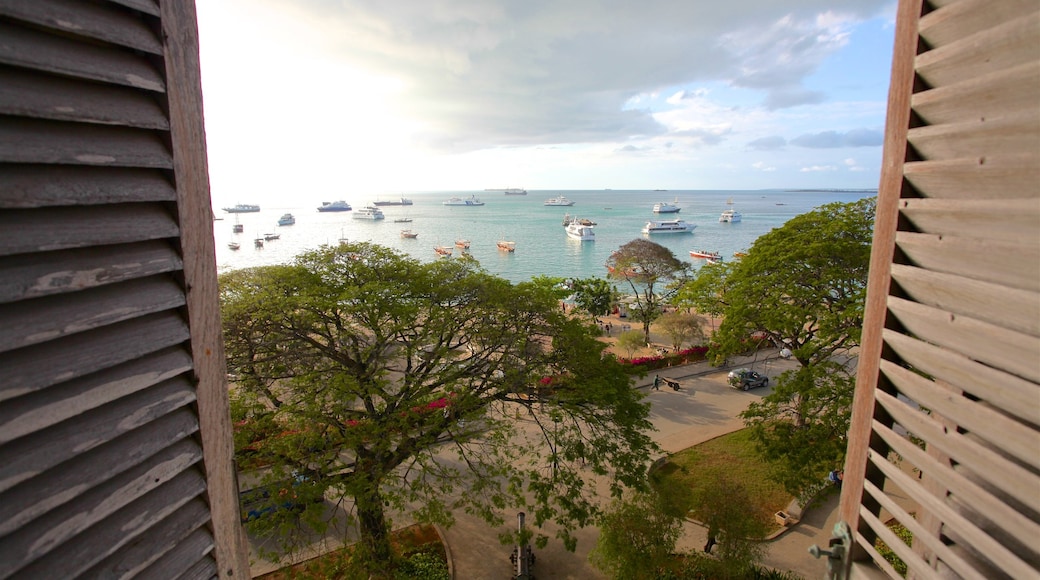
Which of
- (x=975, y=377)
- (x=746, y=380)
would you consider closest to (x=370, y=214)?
(x=746, y=380)

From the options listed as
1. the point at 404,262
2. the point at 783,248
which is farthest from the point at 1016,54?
the point at 783,248

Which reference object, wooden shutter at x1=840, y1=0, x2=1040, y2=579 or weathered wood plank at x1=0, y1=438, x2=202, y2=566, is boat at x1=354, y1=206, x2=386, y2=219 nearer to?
weathered wood plank at x1=0, y1=438, x2=202, y2=566

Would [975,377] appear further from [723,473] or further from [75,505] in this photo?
[723,473]

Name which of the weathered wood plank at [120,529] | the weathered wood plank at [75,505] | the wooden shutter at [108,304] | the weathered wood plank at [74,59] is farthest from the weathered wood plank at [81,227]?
the weathered wood plank at [120,529]

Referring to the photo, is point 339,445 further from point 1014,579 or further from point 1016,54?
Answer: point 1016,54

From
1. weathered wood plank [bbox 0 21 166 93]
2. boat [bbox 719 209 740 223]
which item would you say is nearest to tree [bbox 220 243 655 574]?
weathered wood plank [bbox 0 21 166 93]

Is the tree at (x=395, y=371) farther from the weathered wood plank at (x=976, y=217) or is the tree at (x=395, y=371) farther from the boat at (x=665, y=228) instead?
the boat at (x=665, y=228)
